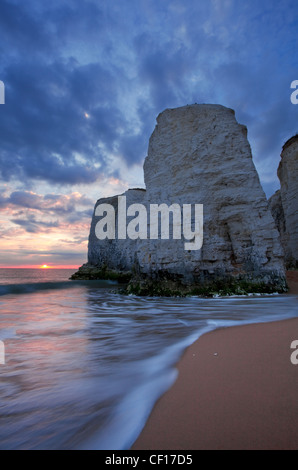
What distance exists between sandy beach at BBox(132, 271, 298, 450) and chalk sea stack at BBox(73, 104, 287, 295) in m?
6.51

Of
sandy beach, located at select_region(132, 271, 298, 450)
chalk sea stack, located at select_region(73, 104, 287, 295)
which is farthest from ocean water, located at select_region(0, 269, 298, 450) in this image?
chalk sea stack, located at select_region(73, 104, 287, 295)

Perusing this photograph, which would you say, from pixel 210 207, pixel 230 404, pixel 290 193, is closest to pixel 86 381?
pixel 230 404

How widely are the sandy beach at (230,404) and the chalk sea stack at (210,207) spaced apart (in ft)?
21.4

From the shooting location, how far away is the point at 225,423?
4.43ft

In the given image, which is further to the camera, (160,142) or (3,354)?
(160,142)

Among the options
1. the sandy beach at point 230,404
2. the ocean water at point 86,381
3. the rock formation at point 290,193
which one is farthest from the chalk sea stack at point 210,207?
the rock formation at point 290,193

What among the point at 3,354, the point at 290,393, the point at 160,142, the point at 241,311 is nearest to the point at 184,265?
the point at 241,311

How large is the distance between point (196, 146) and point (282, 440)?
10700 millimetres

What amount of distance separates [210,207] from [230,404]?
28.4ft

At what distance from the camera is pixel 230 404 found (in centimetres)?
154

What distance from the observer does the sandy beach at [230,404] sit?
1227 mm

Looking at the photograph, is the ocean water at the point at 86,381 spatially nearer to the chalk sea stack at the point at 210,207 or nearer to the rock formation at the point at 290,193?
the chalk sea stack at the point at 210,207

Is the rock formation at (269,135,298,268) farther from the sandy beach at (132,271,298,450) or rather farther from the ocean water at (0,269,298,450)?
the sandy beach at (132,271,298,450)
